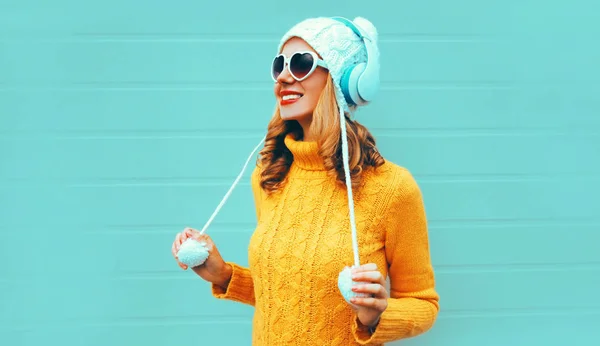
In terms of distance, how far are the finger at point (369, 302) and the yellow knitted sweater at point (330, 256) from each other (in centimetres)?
14

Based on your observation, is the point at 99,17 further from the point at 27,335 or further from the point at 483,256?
the point at 483,256

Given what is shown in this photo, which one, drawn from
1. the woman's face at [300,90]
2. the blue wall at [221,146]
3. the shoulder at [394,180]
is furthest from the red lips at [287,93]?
the blue wall at [221,146]

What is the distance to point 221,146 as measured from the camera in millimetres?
2959

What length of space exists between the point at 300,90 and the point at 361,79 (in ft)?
0.58

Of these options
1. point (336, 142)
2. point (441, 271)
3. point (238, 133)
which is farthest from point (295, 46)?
point (441, 271)

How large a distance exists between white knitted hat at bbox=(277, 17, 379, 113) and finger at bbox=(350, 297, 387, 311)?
1.94ft

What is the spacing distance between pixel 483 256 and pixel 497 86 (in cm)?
71

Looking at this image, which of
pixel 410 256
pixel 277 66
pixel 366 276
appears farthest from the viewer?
pixel 277 66

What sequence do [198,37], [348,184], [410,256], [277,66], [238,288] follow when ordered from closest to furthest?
1. [348,184]
2. [410,256]
3. [277,66]
4. [238,288]
5. [198,37]

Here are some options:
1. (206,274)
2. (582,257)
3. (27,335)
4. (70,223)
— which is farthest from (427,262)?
(27,335)

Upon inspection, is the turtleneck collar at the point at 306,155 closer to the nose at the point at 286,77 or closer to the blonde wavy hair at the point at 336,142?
the blonde wavy hair at the point at 336,142

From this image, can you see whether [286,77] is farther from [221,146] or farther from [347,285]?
[221,146]

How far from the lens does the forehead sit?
6.84ft

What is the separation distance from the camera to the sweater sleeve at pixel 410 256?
78.8 inches
